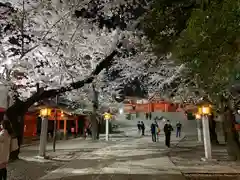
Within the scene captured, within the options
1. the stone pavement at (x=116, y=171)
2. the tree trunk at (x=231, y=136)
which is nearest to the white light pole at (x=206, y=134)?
the tree trunk at (x=231, y=136)

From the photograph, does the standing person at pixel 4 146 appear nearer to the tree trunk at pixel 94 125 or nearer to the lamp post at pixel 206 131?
the lamp post at pixel 206 131

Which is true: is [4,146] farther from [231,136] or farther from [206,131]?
[231,136]

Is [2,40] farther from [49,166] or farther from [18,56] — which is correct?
[49,166]

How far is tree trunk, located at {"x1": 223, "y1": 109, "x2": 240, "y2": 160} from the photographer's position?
37.8 ft

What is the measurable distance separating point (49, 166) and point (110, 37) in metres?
7.23

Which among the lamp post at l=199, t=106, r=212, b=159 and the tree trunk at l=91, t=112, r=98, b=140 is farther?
the tree trunk at l=91, t=112, r=98, b=140

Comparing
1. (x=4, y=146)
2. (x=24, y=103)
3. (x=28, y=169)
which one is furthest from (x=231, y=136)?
(x=24, y=103)

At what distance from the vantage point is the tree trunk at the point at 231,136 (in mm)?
11516

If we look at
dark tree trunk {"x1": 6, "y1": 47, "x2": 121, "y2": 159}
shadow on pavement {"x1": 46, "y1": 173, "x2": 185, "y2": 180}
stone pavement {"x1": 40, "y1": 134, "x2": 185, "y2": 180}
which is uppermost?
dark tree trunk {"x1": 6, "y1": 47, "x2": 121, "y2": 159}

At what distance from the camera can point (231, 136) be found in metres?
11.6

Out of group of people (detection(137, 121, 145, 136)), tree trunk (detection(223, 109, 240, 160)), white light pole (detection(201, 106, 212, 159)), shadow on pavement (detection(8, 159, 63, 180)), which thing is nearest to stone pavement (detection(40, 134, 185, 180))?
shadow on pavement (detection(8, 159, 63, 180))

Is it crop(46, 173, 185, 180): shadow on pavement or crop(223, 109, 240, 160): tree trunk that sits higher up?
crop(223, 109, 240, 160): tree trunk

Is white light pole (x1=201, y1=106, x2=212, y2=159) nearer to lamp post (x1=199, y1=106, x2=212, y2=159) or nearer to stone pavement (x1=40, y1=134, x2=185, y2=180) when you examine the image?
lamp post (x1=199, y1=106, x2=212, y2=159)

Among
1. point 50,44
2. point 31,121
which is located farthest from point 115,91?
point 50,44
